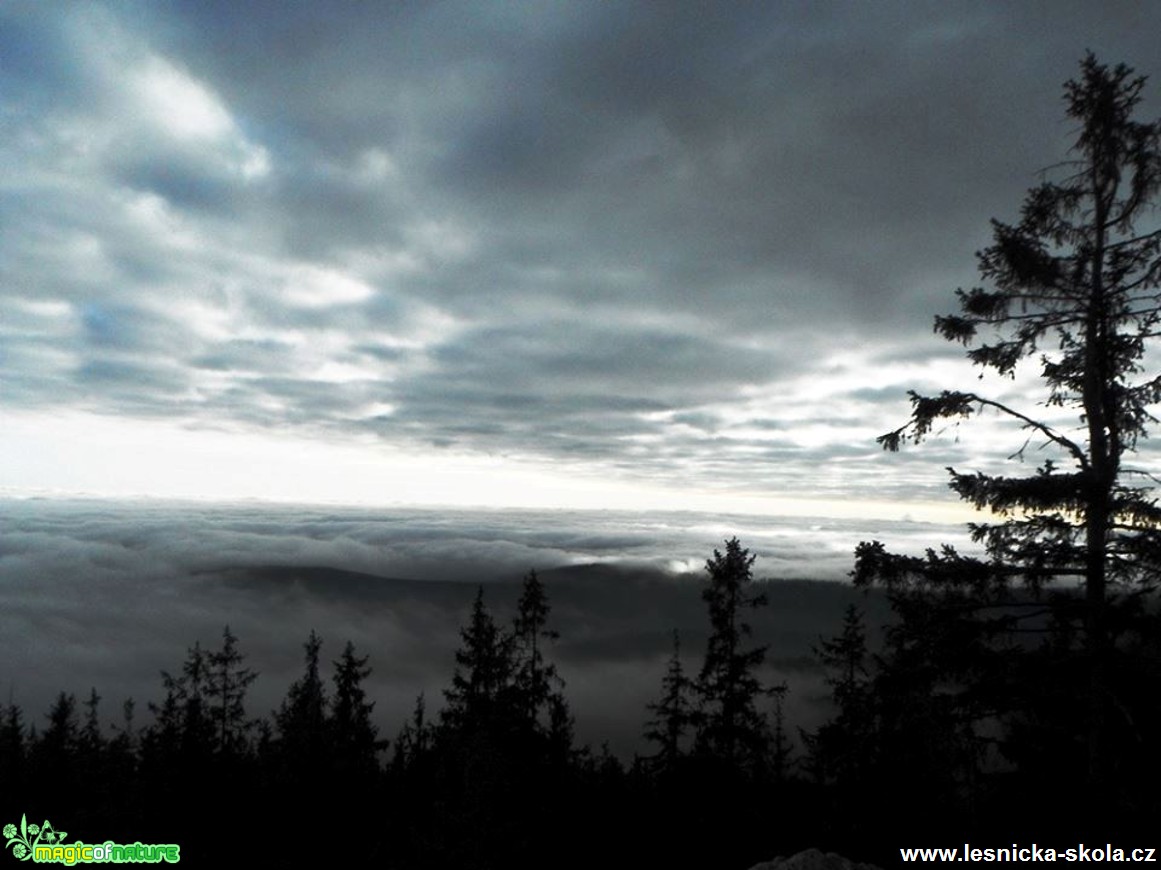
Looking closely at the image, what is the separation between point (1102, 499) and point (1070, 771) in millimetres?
5412

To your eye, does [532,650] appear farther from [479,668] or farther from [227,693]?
[227,693]

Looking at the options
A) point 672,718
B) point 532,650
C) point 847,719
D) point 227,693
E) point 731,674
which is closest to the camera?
point 847,719

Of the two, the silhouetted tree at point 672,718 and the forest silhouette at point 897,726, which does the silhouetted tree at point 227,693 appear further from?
the silhouetted tree at point 672,718

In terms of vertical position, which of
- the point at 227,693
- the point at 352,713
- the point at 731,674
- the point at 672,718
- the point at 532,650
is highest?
the point at 731,674

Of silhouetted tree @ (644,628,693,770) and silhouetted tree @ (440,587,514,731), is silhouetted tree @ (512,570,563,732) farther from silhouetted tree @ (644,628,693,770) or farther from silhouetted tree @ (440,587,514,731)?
silhouetted tree @ (644,628,693,770)

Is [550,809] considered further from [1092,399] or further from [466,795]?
[1092,399]

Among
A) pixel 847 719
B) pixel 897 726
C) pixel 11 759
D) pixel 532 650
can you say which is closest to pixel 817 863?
pixel 897 726

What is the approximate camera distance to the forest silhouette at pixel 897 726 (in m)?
9.89

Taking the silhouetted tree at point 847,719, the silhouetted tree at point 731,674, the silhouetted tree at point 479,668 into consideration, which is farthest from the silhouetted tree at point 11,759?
the silhouetted tree at point 847,719

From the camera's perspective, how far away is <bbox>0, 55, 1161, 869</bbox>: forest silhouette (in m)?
9.89

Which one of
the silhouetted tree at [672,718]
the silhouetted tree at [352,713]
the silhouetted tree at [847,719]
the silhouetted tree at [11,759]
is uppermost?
the silhouetted tree at [847,719]

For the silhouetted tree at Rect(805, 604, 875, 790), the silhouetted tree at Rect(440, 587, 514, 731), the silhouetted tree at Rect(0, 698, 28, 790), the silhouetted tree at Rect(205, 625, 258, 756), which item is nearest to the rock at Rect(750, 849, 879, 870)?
the silhouetted tree at Rect(805, 604, 875, 790)

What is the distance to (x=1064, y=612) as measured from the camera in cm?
1002

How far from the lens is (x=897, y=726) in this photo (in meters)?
10.6
